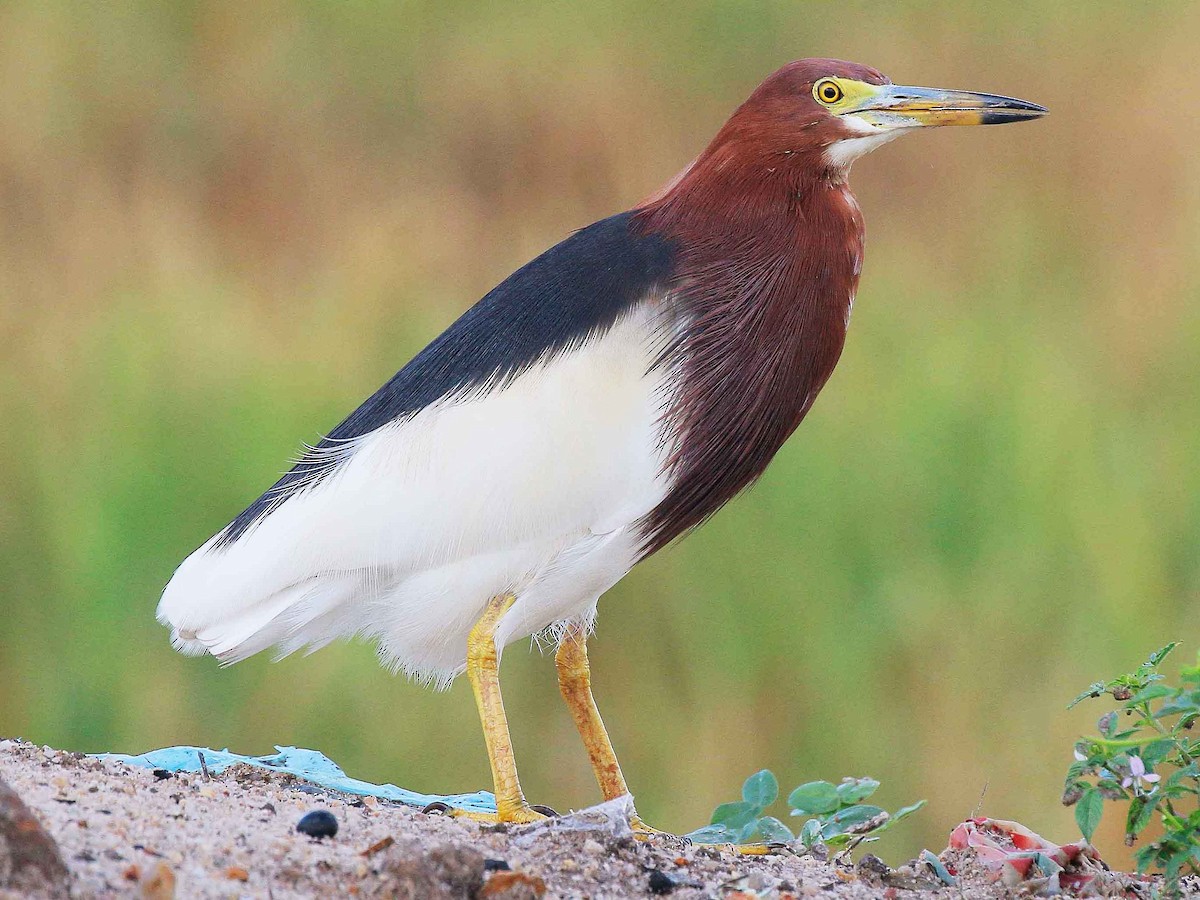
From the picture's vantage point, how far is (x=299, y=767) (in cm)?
240

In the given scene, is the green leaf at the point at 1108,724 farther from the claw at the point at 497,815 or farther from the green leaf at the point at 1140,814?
the claw at the point at 497,815

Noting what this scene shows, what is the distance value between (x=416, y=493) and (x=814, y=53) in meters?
2.91

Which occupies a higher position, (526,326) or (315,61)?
(315,61)

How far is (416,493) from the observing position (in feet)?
7.07

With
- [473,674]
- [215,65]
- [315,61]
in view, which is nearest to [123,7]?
[215,65]

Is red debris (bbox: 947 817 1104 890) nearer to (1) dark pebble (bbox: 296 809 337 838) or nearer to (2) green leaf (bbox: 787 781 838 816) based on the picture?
(2) green leaf (bbox: 787 781 838 816)

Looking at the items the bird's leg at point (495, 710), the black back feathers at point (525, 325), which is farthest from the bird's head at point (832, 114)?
the bird's leg at point (495, 710)

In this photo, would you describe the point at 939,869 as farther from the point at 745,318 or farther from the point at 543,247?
the point at 543,247

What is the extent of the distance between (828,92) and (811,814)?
3.63 feet

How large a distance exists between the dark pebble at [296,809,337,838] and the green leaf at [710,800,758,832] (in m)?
0.77

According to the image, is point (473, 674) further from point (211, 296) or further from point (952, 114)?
point (211, 296)

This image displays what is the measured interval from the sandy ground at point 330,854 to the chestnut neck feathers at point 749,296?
1.82ft

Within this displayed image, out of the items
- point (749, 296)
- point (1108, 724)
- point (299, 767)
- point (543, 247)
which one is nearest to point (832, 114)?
point (749, 296)

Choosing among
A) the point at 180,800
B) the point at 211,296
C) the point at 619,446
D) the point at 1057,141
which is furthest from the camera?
the point at 1057,141
